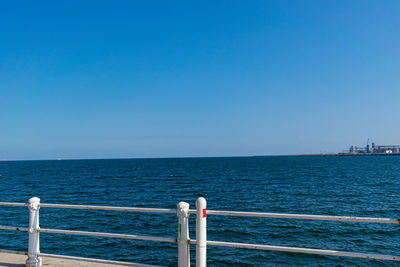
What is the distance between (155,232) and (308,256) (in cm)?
786

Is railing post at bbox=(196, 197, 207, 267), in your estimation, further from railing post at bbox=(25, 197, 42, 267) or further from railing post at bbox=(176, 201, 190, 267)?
railing post at bbox=(25, 197, 42, 267)

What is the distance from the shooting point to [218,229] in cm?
1645

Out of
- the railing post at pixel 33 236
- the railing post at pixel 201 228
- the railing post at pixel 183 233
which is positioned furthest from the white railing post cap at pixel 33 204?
the railing post at pixel 201 228

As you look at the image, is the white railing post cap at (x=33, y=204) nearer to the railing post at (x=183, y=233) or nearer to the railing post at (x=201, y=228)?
the railing post at (x=183, y=233)

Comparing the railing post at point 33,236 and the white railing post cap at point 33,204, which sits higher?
the white railing post cap at point 33,204

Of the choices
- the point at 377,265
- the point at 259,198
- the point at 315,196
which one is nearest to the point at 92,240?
the point at 377,265

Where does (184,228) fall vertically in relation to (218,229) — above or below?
above

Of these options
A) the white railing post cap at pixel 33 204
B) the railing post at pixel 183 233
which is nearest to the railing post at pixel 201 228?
the railing post at pixel 183 233

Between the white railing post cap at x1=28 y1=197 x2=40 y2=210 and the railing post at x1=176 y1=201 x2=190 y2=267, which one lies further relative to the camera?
the white railing post cap at x1=28 y1=197 x2=40 y2=210

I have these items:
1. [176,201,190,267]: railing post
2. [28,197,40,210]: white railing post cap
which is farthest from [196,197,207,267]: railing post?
[28,197,40,210]: white railing post cap

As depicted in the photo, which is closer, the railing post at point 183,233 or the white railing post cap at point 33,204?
the railing post at point 183,233

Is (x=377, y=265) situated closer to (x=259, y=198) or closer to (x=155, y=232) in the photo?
(x=155, y=232)

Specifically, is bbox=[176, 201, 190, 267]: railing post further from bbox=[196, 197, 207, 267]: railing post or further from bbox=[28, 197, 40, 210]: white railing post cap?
bbox=[28, 197, 40, 210]: white railing post cap

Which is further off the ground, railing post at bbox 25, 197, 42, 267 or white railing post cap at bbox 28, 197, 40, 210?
white railing post cap at bbox 28, 197, 40, 210
